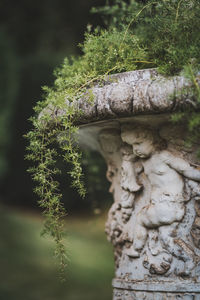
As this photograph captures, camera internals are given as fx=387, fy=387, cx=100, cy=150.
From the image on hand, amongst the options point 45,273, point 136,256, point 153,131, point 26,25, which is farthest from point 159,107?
point 26,25

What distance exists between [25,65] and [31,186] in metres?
1.97

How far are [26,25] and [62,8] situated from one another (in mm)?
828

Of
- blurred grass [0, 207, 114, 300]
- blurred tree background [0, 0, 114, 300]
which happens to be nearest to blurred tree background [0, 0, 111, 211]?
blurred tree background [0, 0, 114, 300]

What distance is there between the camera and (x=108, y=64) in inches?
60.4

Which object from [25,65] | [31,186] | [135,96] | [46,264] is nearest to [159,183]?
[135,96]

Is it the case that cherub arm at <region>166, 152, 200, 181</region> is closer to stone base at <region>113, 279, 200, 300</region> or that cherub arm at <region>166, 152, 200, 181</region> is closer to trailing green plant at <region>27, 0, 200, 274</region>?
trailing green plant at <region>27, 0, 200, 274</region>

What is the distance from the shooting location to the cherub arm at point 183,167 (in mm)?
1412

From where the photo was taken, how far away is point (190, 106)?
4.00 feet

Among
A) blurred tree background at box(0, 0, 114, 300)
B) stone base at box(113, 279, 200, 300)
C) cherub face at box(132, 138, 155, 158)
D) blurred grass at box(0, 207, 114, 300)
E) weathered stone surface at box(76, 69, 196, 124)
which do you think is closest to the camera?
weathered stone surface at box(76, 69, 196, 124)

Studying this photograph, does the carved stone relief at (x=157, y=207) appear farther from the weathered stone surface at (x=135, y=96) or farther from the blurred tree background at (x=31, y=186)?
the blurred tree background at (x=31, y=186)

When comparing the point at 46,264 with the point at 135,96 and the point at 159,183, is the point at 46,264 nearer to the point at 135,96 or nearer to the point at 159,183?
the point at 159,183

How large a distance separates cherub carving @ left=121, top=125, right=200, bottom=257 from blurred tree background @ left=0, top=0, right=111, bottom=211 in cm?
373

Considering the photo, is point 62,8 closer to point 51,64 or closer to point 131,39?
point 51,64

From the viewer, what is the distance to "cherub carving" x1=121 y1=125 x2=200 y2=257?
4.71 feet
